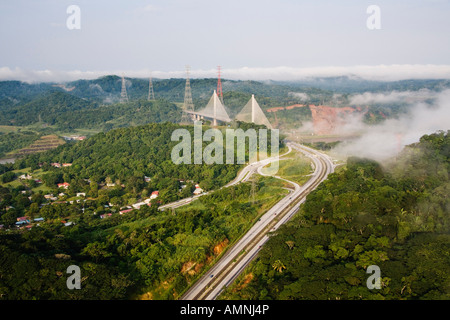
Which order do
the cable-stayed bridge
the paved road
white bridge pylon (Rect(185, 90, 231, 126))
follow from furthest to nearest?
white bridge pylon (Rect(185, 90, 231, 126)) → the cable-stayed bridge → the paved road

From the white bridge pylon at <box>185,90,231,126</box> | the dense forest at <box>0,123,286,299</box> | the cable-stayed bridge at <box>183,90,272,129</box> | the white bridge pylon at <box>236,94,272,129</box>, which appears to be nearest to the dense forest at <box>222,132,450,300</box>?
the dense forest at <box>0,123,286,299</box>

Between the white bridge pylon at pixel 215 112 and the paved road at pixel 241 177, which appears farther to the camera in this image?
the white bridge pylon at pixel 215 112

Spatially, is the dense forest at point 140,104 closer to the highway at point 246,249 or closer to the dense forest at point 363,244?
the highway at point 246,249

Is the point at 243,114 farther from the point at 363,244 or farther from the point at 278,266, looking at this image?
the point at 278,266

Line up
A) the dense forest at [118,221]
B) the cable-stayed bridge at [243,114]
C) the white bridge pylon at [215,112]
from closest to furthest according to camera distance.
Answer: the dense forest at [118,221]
the cable-stayed bridge at [243,114]
the white bridge pylon at [215,112]

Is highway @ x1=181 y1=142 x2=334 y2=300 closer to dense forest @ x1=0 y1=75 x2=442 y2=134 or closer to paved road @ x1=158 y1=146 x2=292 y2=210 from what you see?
paved road @ x1=158 y1=146 x2=292 y2=210

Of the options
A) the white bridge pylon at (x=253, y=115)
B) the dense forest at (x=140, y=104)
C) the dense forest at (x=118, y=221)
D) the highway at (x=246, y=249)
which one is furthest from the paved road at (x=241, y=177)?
the dense forest at (x=140, y=104)

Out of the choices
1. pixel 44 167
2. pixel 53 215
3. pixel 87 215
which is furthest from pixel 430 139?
pixel 44 167
